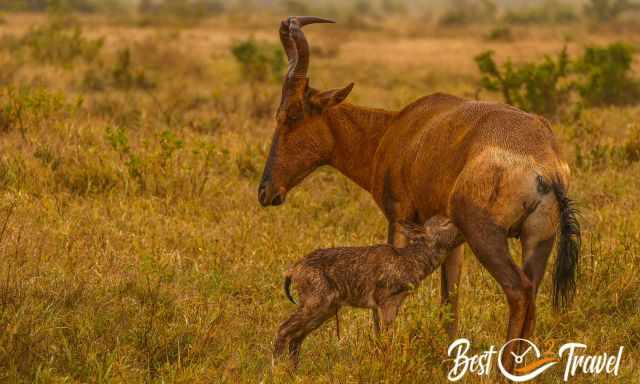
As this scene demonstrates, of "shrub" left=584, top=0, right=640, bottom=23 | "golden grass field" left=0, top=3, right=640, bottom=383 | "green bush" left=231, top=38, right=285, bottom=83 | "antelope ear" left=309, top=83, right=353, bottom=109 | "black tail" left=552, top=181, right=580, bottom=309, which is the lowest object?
"shrub" left=584, top=0, right=640, bottom=23

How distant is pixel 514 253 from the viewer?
26.2 ft

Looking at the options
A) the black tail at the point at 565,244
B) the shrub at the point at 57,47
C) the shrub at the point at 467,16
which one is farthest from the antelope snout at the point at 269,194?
the shrub at the point at 467,16

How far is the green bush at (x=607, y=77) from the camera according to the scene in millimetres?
15289

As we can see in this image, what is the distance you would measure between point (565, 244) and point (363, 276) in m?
1.20

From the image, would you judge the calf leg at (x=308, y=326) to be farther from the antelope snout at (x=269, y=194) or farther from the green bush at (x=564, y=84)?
the green bush at (x=564, y=84)

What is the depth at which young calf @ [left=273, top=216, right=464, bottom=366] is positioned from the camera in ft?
18.1

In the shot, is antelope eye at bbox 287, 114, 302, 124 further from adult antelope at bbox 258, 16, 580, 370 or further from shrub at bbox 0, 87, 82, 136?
shrub at bbox 0, 87, 82, 136

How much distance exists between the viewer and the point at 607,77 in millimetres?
15938

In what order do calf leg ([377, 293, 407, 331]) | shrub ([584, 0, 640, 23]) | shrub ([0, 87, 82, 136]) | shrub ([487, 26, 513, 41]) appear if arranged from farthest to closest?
shrub ([584, 0, 640, 23]) < shrub ([487, 26, 513, 41]) < shrub ([0, 87, 82, 136]) < calf leg ([377, 293, 407, 331])

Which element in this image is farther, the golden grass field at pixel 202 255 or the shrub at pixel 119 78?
the shrub at pixel 119 78

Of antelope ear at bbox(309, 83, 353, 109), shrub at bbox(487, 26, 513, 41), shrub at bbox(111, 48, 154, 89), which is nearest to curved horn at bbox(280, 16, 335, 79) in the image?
antelope ear at bbox(309, 83, 353, 109)

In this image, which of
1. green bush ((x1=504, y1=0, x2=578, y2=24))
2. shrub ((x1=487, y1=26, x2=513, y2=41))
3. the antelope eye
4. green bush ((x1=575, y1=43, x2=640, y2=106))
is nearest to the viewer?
the antelope eye
